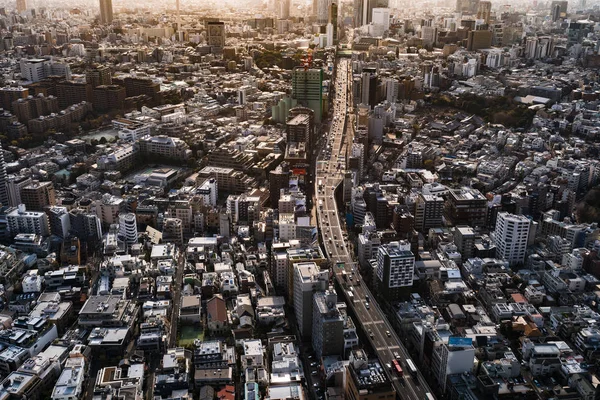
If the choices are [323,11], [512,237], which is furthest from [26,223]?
[323,11]

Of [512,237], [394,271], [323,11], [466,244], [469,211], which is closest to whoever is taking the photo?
[394,271]

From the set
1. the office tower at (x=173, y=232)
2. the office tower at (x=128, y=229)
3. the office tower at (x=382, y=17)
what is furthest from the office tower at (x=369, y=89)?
the office tower at (x=382, y=17)

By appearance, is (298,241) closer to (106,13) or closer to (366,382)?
(366,382)

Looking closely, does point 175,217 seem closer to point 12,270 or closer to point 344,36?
point 12,270

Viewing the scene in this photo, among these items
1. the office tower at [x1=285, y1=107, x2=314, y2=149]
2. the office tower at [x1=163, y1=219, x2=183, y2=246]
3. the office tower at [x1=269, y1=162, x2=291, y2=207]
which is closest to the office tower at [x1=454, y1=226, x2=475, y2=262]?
the office tower at [x1=269, y1=162, x2=291, y2=207]

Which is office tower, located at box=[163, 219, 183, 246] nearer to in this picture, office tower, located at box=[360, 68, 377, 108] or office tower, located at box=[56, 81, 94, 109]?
office tower, located at box=[360, 68, 377, 108]

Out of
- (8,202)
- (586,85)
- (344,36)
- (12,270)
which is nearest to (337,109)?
→ (586,85)
